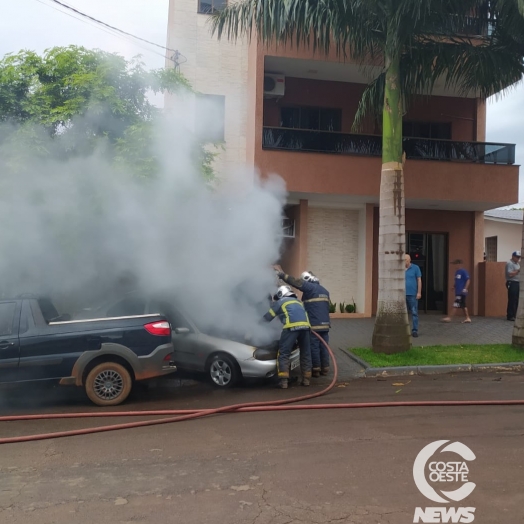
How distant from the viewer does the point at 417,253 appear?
16547 mm

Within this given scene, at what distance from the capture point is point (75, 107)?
30.3ft

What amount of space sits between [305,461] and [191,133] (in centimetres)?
674

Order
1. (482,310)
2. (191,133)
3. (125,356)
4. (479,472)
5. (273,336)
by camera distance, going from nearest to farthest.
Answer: (479,472)
(125,356)
(273,336)
(191,133)
(482,310)

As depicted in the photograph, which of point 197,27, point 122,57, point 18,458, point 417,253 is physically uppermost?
point 197,27

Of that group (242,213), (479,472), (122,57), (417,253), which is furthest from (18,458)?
(417,253)

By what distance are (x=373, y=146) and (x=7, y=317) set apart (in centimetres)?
1037

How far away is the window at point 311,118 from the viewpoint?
16.4 meters

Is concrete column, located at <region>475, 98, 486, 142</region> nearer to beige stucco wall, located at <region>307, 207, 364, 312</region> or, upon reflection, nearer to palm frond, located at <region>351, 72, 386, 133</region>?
beige stucco wall, located at <region>307, 207, 364, 312</region>

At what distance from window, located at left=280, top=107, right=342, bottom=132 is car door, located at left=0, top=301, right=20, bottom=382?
433 inches

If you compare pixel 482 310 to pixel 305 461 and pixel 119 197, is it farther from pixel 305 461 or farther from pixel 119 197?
pixel 305 461

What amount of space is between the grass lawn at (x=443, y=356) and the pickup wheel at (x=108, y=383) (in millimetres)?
4134

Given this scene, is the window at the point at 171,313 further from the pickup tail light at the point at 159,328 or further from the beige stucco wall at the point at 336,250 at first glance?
the beige stucco wall at the point at 336,250

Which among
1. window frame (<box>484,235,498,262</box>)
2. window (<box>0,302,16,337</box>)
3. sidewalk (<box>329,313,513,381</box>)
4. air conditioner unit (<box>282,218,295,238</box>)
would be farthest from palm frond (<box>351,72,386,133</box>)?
window frame (<box>484,235,498,262</box>)

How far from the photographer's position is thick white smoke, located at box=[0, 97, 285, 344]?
8719 millimetres
